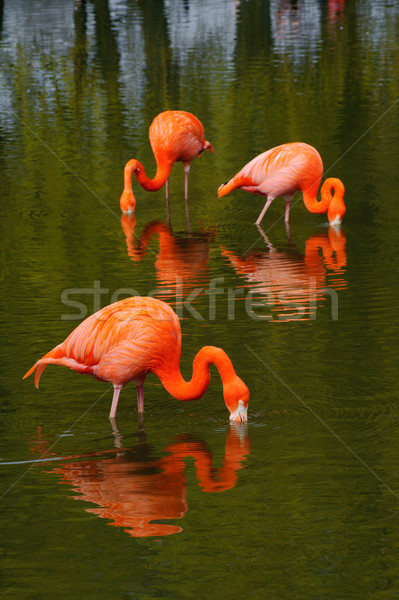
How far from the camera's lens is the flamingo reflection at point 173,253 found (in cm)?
841

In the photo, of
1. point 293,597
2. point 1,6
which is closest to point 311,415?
point 293,597

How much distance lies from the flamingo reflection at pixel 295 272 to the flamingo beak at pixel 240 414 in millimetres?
2019

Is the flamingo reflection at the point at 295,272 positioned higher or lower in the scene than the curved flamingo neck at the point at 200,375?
lower

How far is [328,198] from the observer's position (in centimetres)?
1002

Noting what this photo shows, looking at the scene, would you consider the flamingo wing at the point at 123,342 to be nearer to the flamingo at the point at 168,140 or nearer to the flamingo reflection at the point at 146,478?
the flamingo reflection at the point at 146,478

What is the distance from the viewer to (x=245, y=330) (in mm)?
7062

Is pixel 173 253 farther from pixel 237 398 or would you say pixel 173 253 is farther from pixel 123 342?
pixel 237 398

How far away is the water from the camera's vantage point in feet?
13.5

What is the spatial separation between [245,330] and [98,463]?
7.31 feet

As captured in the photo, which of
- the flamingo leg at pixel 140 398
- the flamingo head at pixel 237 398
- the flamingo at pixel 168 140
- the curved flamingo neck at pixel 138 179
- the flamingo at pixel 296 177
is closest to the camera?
the flamingo head at pixel 237 398

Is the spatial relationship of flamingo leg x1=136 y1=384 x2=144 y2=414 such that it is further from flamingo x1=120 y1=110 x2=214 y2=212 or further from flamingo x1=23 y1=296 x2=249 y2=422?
flamingo x1=120 y1=110 x2=214 y2=212

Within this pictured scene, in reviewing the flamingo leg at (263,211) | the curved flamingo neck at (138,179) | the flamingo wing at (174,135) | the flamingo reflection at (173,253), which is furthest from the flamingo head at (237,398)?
the flamingo wing at (174,135)

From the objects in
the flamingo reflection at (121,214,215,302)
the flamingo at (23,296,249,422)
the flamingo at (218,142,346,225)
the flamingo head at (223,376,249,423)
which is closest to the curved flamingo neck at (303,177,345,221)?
the flamingo at (218,142,346,225)

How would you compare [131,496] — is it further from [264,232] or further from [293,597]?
[264,232]
